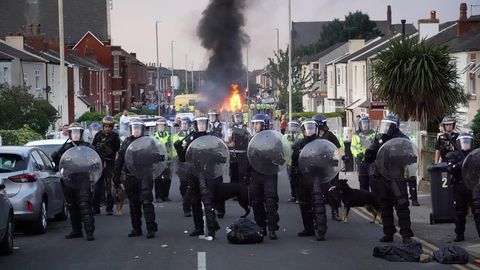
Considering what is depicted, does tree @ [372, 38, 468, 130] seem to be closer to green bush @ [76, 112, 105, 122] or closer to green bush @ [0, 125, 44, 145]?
green bush @ [0, 125, 44, 145]

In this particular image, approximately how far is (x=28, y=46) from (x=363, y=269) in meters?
51.7

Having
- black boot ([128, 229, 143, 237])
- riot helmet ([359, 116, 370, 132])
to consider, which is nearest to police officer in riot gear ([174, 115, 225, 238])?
black boot ([128, 229, 143, 237])

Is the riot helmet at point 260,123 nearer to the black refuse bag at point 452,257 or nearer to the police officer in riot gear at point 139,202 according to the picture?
the police officer in riot gear at point 139,202

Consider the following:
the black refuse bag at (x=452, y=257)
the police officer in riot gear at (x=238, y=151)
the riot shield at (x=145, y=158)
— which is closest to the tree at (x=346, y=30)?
the police officer in riot gear at (x=238, y=151)

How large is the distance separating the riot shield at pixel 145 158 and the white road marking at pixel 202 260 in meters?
2.55

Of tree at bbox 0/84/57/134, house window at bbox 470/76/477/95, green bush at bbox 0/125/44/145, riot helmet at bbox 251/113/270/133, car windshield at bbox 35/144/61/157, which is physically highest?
house window at bbox 470/76/477/95

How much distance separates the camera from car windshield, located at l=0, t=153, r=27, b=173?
599 inches

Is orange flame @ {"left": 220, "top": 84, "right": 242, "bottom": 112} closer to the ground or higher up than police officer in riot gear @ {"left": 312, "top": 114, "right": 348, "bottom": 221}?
higher up

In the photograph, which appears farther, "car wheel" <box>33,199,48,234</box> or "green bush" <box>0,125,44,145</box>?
"green bush" <box>0,125,44,145</box>

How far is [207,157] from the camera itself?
48.3 feet

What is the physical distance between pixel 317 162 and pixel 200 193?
1857mm

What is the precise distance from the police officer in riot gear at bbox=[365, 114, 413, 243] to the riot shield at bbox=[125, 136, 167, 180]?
10.9 feet

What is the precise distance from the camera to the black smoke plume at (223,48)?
57.0 m

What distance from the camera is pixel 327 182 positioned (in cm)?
1487
